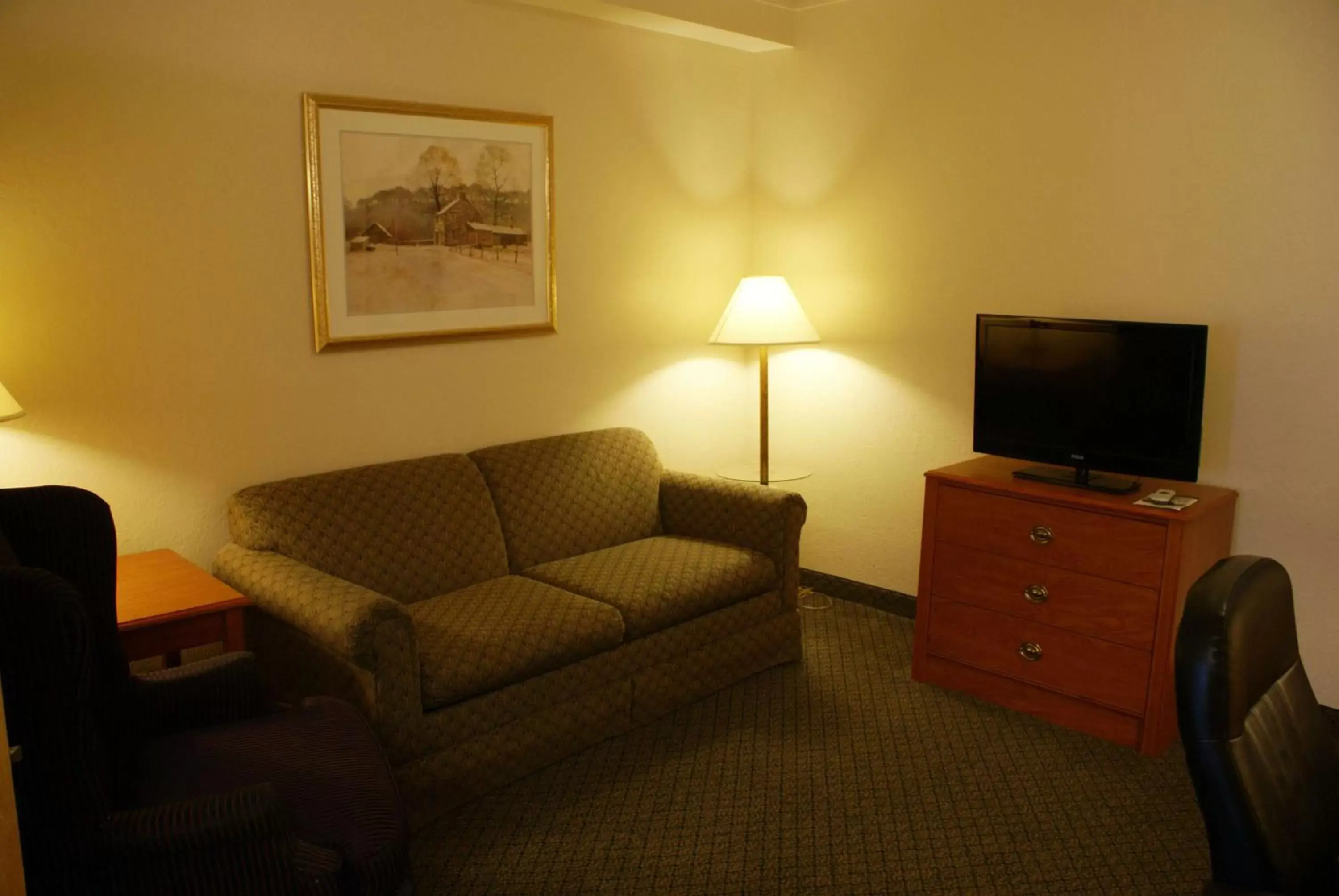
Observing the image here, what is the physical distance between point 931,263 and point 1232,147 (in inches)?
44.6

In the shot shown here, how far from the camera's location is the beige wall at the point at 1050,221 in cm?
320

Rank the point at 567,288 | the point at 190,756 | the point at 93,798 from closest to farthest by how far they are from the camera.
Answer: the point at 93,798 → the point at 190,756 → the point at 567,288

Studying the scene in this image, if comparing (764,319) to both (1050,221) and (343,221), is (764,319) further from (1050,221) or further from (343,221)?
(343,221)

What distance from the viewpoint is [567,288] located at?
4102 mm

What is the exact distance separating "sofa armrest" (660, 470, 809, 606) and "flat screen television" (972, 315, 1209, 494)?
732mm

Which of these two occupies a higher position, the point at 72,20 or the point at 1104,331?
the point at 72,20

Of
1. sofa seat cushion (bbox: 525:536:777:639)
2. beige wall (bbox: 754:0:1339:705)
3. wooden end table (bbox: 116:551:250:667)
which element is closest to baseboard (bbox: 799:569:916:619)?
beige wall (bbox: 754:0:1339:705)

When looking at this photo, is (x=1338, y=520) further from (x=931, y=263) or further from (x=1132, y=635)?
(x=931, y=263)

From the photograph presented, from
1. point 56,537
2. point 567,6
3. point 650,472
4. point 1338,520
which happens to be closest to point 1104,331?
point 1338,520

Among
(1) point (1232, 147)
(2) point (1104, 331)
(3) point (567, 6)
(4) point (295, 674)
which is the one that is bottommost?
(4) point (295, 674)

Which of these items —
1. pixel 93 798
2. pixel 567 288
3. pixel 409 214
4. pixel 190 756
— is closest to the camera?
pixel 93 798

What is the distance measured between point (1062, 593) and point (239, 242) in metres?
2.79

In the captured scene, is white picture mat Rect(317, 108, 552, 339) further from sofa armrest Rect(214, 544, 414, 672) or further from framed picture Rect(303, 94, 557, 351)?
sofa armrest Rect(214, 544, 414, 672)

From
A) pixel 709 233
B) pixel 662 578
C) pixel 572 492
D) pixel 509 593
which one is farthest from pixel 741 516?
pixel 709 233
